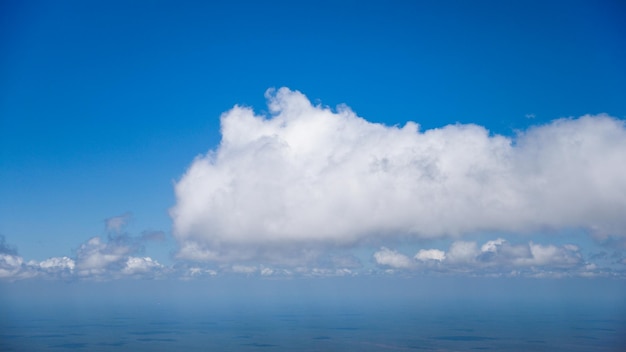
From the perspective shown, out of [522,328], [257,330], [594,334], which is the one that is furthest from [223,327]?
[594,334]

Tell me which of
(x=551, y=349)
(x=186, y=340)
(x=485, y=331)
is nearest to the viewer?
(x=551, y=349)

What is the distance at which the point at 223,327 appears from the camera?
195 m

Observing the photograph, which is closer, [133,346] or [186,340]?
[133,346]

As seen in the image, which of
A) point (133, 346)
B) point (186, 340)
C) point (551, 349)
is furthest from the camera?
point (186, 340)

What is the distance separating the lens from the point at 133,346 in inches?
5236

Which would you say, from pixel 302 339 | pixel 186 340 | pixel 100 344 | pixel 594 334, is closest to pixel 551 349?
pixel 594 334

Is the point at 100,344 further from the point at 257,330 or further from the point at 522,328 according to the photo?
the point at 522,328

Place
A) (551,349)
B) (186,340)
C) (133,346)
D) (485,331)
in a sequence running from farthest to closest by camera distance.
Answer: (485,331) < (186,340) < (133,346) < (551,349)

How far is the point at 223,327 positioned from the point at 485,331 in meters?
89.2

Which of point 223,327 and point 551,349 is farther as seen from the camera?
point 223,327

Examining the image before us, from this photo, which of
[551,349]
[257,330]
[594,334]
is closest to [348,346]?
[551,349]

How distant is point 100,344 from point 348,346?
2447 inches

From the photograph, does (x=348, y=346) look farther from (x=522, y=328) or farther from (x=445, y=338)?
(x=522, y=328)

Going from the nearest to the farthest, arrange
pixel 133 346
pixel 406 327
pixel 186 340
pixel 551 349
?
pixel 551 349 → pixel 133 346 → pixel 186 340 → pixel 406 327
